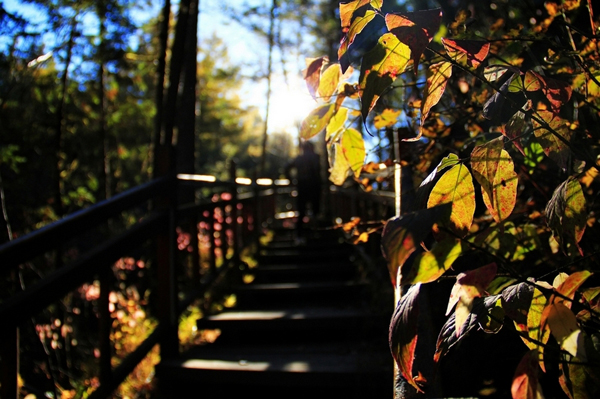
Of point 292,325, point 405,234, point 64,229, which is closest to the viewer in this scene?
point 405,234

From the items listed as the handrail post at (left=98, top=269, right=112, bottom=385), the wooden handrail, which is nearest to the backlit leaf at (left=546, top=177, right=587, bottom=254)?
the wooden handrail

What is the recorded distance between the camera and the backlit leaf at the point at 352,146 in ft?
3.64

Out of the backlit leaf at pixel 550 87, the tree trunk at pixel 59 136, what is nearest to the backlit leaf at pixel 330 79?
the backlit leaf at pixel 550 87

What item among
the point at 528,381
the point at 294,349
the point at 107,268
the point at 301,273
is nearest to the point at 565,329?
the point at 528,381

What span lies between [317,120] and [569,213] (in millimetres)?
523

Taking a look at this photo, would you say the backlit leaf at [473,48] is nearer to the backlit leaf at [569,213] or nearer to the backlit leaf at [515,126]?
the backlit leaf at [515,126]

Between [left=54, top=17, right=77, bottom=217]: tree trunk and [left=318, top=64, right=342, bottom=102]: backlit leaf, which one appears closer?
[left=318, top=64, right=342, bottom=102]: backlit leaf

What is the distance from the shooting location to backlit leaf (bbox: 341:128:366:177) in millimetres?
1108

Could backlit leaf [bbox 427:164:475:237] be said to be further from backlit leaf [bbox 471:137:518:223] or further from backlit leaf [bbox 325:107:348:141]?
backlit leaf [bbox 325:107:348:141]

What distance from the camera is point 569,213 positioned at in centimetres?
80

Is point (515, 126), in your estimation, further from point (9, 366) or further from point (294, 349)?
point (294, 349)

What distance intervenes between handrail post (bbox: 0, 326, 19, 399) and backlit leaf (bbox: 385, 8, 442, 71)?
177 cm

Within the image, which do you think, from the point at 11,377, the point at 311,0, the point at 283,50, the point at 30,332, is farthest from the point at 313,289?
the point at 283,50

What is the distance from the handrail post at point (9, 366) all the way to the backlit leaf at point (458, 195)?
171 centimetres
